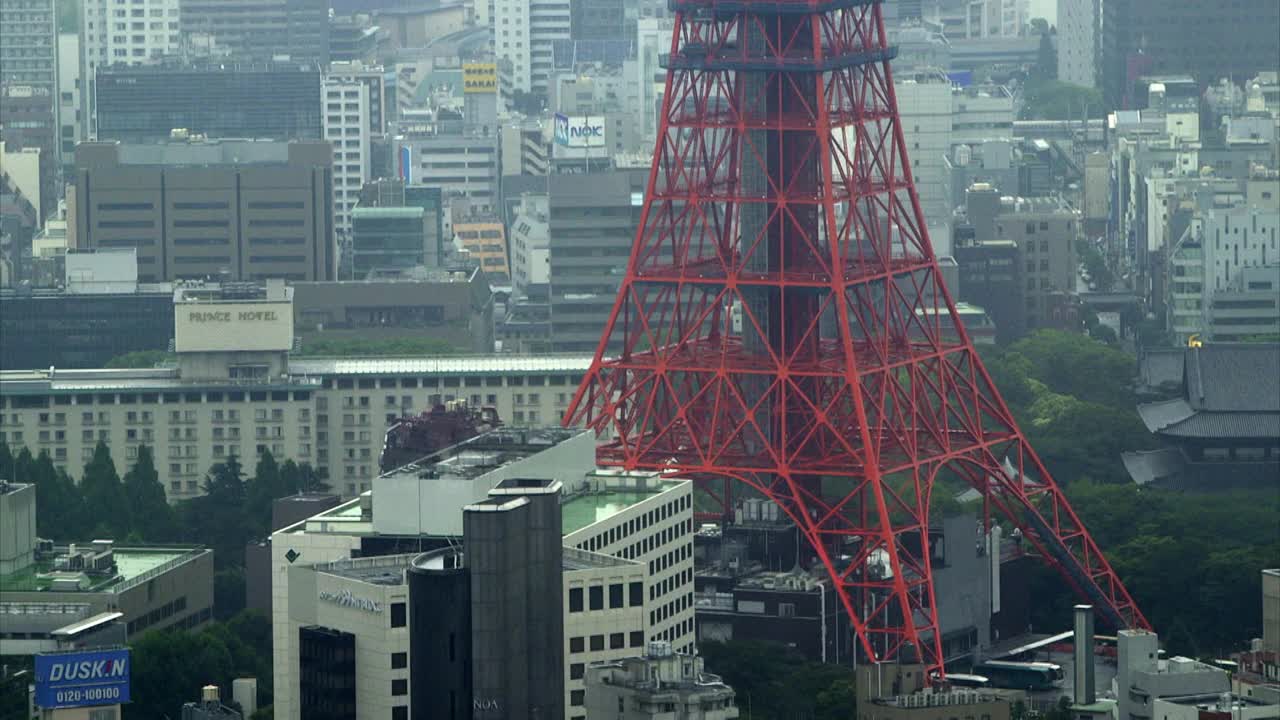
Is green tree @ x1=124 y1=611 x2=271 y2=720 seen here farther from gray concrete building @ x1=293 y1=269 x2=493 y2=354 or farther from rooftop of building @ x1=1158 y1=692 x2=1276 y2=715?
gray concrete building @ x1=293 y1=269 x2=493 y2=354

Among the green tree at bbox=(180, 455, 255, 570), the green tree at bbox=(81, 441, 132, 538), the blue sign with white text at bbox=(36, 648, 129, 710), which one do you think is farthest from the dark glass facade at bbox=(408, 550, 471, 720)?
the green tree at bbox=(81, 441, 132, 538)

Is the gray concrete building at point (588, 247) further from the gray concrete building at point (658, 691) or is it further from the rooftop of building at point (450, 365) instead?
the gray concrete building at point (658, 691)

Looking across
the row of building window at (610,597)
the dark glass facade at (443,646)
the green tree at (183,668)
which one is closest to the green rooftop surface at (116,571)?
the green tree at (183,668)

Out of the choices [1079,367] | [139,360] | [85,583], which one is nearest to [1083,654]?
[85,583]

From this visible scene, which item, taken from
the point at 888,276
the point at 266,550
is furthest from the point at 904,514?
the point at 266,550

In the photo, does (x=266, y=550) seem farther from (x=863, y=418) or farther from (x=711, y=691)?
(x=711, y=691)
